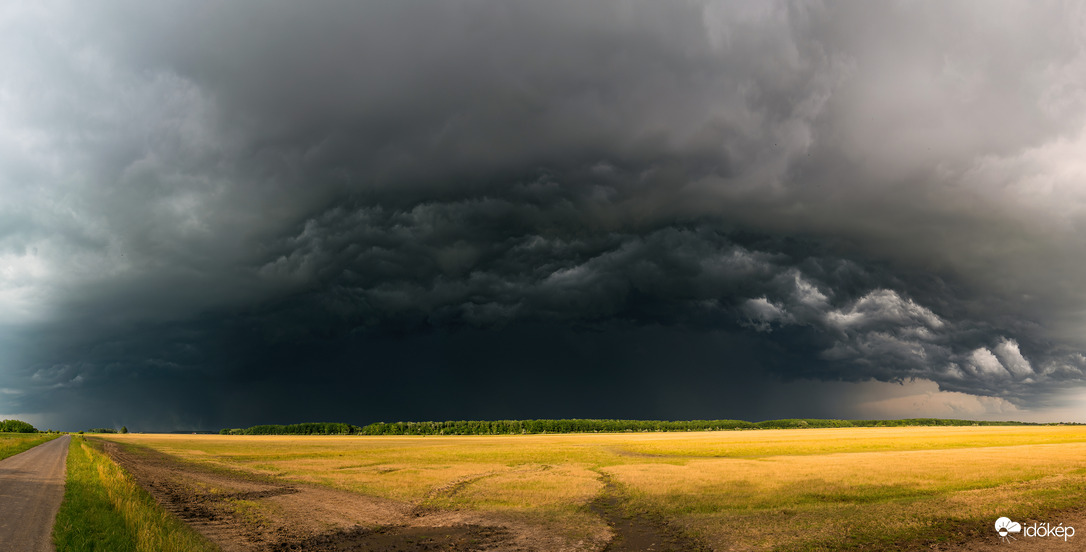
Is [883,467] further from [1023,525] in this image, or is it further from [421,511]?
[421,511]

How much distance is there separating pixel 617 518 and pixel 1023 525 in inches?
707

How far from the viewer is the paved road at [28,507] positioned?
2023cm

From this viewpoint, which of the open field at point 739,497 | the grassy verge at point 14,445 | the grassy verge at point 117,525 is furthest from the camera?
the grassy verge at point 14,445

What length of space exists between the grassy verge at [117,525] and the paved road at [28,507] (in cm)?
43

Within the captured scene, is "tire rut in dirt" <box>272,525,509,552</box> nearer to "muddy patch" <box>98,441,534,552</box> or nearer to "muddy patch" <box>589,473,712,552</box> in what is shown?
"muddy patch" <box>98,441,534,552</box>

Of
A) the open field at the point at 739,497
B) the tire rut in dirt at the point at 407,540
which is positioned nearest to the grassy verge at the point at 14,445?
the open field at the point at 739,497

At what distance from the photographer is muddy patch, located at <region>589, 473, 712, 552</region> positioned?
22.0 m

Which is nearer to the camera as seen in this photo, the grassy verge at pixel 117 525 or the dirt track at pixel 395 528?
the grassy verge at pixel 117 525

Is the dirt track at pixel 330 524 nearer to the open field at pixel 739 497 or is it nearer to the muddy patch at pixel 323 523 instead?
the muddy patch at pixel 323 523

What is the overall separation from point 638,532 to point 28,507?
3075 centimetres

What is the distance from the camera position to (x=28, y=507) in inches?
1079

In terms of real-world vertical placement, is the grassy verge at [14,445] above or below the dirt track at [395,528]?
below

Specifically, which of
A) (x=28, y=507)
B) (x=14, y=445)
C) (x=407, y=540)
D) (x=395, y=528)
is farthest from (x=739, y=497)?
(x=14, y=445)

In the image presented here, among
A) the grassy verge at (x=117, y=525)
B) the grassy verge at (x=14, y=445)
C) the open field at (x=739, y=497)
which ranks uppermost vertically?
the grassy verge at (x=117, y=525)
